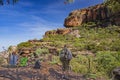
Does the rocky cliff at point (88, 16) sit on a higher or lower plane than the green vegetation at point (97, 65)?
higher

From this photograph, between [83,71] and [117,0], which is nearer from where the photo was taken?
[117,0]

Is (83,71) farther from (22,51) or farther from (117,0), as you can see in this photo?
(22,51)

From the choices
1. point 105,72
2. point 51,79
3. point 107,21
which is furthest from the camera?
point 107,21

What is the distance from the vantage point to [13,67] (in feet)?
75.9

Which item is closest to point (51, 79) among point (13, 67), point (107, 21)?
point (13, 67)

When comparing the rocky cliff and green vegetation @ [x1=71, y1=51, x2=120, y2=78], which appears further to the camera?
the rocky cliff

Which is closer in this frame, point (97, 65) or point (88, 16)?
point (97, 65)

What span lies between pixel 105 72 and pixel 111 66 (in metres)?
1.13

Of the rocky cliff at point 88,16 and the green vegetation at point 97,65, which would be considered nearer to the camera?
the green vegetation at point 97,65

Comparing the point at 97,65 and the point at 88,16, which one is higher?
the point at 88,16

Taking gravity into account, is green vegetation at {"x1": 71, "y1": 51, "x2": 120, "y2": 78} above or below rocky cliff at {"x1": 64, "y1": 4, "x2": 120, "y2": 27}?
below

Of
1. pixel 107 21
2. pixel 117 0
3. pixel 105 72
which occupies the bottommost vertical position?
pixel 105 72

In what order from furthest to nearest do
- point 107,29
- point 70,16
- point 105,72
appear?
point 70,16 → point 107,29 → point 105,72

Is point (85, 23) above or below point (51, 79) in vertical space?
above
